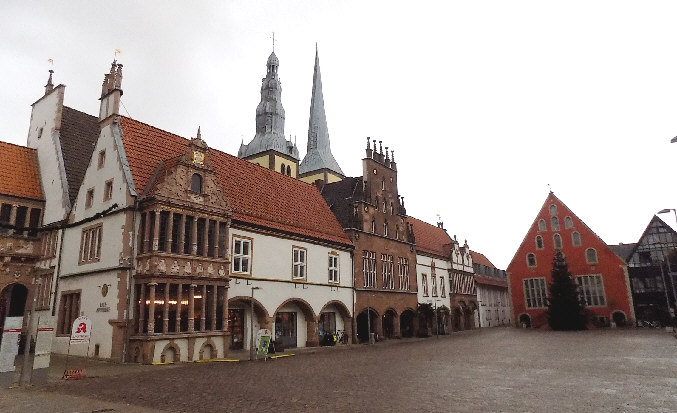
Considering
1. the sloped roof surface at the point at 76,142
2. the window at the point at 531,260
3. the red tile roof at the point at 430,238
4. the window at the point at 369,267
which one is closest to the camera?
the sloped roof surface at the point at 76,142

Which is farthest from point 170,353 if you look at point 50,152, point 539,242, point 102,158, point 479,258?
point 479,258

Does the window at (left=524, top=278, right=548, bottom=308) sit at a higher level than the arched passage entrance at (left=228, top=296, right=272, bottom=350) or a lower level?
higher

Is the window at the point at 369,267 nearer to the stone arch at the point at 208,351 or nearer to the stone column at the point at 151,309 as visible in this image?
the stone arch at the point at 208,351

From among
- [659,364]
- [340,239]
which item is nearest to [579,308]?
[340,239]

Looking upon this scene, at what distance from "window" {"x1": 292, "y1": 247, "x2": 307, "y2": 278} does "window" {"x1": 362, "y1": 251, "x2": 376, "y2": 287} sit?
26.1 feet

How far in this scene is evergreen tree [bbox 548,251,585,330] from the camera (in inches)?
2074

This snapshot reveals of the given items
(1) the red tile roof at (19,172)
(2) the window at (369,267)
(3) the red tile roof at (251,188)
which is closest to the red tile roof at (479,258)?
(2) the window at (369,267)

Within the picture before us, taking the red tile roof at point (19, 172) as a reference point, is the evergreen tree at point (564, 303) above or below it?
below

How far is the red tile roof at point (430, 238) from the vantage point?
53169 mm

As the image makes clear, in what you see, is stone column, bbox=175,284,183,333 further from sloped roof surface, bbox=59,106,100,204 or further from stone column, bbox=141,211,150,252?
sloped roof surface, bbox=59,106,100,204

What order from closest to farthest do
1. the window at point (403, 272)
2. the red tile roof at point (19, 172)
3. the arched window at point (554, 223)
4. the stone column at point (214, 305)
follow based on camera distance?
the stone column at point (214, 305) → the red tile roof at point (19, 172) → the window at point (403, 272) → the arched window at point (554, 223)

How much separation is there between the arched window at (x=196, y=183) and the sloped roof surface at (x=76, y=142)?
9.55 meters

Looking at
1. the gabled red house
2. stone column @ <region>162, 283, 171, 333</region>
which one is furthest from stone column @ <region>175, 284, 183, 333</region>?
the gabled red house

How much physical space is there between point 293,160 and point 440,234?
27.0 meters
